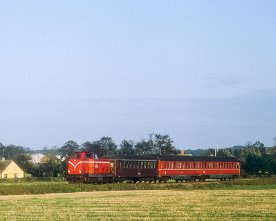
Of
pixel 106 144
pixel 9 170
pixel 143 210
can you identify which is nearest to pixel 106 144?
pixel 106 144

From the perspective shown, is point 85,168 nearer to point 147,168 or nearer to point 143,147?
point 147,168

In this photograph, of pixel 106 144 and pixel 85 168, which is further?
pixel 106 144

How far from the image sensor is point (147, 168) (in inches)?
3108

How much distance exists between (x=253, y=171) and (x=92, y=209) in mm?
90145

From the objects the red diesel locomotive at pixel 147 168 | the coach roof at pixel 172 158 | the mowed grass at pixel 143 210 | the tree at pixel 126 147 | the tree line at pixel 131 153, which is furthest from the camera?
the tree at pixel 126 147

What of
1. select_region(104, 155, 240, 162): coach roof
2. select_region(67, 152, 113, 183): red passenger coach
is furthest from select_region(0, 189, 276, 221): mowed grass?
select_region(104, 155, 240, 162): coach roof

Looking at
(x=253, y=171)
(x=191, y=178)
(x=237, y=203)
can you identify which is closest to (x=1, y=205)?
(x=237, y=203)

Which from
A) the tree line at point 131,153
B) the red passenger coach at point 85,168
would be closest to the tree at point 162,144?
the tree line at point 131,153

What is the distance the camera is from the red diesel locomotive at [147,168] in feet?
230

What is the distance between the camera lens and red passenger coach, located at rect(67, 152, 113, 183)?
229 feet

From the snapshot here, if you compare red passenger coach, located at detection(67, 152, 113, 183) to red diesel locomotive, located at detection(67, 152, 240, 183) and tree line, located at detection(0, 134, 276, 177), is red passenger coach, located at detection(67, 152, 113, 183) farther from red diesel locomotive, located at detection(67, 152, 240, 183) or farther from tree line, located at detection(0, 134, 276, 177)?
tree line, located at detection(0, 134, 276, 177)

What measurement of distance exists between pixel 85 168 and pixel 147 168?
1131cm

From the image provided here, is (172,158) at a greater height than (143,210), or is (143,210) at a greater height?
(172,158)

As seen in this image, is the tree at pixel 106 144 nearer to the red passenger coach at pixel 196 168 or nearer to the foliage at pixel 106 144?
the foliage at pixel 106 144
